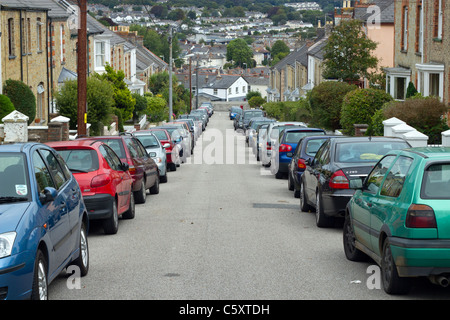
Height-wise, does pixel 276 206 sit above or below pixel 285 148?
below

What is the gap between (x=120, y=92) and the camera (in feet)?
143

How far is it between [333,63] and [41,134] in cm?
1958

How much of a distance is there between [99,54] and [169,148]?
24842 mm

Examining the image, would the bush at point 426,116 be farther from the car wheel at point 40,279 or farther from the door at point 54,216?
the car wheel at point 40,279

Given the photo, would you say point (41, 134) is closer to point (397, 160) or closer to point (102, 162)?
point (102, 162)

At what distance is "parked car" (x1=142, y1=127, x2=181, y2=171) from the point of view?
86.8ft

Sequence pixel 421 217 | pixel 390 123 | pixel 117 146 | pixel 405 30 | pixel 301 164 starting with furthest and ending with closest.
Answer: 1. pixel 405 30
2. pixel 390 123
3. pixel 301 164
4. pixel 117 146
5. pixel 421 217

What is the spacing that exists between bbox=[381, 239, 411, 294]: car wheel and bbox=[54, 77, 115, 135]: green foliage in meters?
23.8

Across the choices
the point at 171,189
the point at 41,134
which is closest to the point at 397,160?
the point at 171,189

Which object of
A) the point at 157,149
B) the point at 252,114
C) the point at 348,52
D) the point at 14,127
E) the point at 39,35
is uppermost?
the point at 39,35

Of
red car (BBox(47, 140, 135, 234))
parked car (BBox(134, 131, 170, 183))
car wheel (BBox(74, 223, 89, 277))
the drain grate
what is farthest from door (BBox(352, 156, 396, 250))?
parked car (BBox(134, 131, 170, 183))

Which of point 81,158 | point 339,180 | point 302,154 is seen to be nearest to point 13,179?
point 81,158

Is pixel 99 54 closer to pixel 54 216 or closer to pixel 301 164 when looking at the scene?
pixel 301 164

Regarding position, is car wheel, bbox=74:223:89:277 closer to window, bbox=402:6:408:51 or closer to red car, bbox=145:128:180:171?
red car, bbox=145:128:180:171
